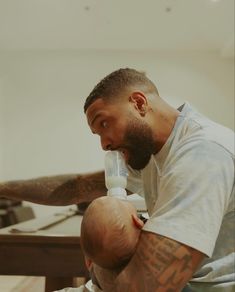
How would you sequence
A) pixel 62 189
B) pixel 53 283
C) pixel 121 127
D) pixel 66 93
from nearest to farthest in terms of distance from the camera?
pixel 121 127
pixel 62 189
pixel 53 283
pixel 66 93

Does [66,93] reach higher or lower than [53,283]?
higher

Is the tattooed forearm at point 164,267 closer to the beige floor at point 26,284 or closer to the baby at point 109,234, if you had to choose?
the baby at point 109,234

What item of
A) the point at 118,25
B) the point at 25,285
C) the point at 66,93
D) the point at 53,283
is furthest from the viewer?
the point at 66,93

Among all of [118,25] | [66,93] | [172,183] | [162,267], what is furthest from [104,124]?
[66,93]

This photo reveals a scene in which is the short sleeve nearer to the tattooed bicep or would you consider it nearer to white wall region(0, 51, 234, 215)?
the tattooed bicep

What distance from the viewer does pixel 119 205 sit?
0.93 m

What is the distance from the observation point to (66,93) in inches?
199

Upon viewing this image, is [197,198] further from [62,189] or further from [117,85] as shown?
[62,189]

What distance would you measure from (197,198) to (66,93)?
175 inches

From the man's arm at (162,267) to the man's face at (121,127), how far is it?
333mm

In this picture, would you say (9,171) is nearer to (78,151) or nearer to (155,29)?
(78,151)

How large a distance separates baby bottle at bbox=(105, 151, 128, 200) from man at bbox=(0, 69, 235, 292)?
9cm

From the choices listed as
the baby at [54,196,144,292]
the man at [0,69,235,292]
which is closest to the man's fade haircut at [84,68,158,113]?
the man at [0,69,235,292]

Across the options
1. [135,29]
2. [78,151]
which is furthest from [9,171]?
[135,29]
